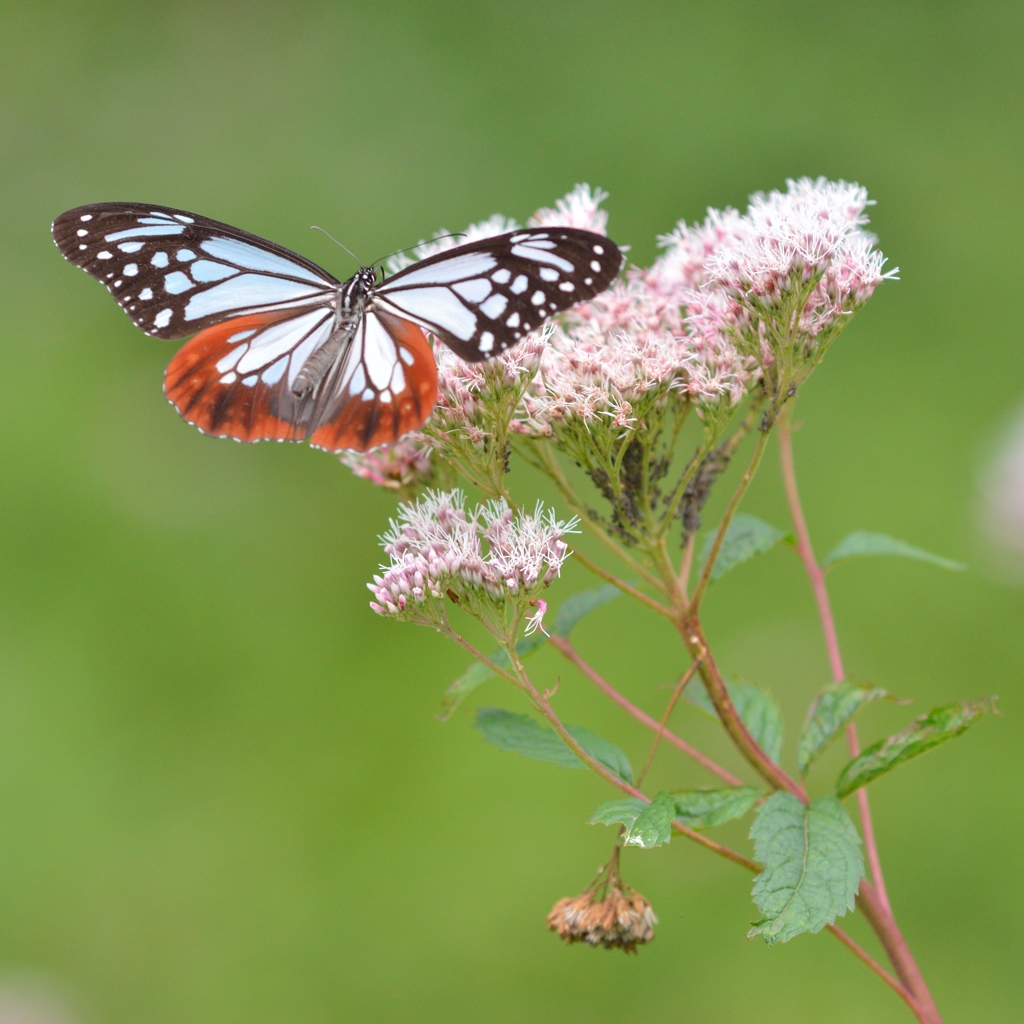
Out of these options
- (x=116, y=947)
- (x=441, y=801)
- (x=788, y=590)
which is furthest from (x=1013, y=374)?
(x=116, y=947)

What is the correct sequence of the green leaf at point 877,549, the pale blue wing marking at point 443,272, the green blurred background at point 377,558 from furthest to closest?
1. the green blurred background at point 377,558
2. the green leaf at point 877,549
3. the pale blue wing marking at point 443,272

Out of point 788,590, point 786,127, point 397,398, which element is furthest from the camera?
point 786,127

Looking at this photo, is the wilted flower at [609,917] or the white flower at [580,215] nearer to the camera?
the wilted flower at [609,917]

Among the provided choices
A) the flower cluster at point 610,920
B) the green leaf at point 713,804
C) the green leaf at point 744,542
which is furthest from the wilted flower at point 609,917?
the green leaf at point 744,542

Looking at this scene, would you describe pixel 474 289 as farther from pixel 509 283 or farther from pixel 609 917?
pixel 609 917

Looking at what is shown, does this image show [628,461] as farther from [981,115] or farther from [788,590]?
[981,115]

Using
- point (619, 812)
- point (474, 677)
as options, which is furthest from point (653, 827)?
point (474, 677)

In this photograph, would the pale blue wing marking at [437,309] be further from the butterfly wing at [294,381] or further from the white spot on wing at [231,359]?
the white spot on wing at [231,359]
